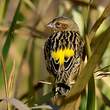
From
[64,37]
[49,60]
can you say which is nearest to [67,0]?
[64,37]

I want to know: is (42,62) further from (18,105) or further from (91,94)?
(18,105)

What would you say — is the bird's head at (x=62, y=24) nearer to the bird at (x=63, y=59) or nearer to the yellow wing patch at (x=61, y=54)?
the bird at (x=63, y=59)

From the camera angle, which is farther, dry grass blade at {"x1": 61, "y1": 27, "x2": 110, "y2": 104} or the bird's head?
the bird's head

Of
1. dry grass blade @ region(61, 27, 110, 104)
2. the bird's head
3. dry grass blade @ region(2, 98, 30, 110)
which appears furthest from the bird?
dry grass blade @ region(2, 98, 30, 110)

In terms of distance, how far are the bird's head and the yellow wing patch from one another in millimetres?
522

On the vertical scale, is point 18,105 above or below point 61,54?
below

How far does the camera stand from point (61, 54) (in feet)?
10.3

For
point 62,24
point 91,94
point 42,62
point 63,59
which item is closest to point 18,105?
point 91,94

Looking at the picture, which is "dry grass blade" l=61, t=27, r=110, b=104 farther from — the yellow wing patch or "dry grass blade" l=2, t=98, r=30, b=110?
the yellow wing patch

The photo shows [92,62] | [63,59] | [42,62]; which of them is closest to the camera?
[92,62]

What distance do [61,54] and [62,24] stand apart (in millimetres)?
671

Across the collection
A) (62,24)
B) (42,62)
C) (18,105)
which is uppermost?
(62,24)

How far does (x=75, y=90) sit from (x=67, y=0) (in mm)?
2023

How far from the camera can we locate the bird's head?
146 inches
